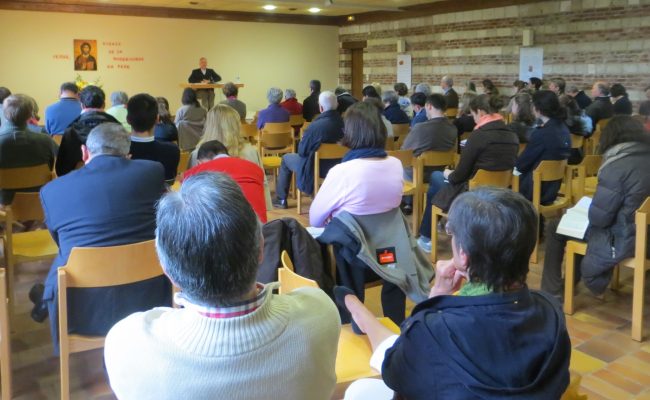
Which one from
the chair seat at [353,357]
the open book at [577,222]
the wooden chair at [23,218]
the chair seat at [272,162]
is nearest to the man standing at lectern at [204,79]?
the chair seat at [272,162]

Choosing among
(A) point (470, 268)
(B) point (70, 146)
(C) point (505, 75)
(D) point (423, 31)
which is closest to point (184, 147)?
(B) point (70, 146)

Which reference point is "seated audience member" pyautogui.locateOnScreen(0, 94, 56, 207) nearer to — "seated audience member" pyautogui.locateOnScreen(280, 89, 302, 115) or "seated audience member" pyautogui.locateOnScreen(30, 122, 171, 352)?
"seated audience member" pyautogui.locateOnScreen(30, 122, 171, 352)

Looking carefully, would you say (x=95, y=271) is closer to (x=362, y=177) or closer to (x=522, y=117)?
(x=362, y=177)

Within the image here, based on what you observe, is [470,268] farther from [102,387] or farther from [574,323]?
[574,323]

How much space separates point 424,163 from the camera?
5.44m

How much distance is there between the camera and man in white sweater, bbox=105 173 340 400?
1.21m

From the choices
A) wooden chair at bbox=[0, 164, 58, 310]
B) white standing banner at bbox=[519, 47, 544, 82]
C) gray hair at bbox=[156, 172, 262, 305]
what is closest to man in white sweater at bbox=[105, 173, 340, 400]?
gray hair at bbox=[156, 172, 262, 305]

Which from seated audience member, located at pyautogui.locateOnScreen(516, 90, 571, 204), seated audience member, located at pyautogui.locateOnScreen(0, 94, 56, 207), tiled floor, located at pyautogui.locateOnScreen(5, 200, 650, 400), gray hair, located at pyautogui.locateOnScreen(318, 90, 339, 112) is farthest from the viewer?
gray hair, located at pyautogui.locateOnScreen(318, 90, 339, 112)

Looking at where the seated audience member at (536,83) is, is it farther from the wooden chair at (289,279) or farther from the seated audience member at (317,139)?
the wooden chair at (289,279)

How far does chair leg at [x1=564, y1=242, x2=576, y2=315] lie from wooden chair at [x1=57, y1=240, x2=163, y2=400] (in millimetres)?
2567

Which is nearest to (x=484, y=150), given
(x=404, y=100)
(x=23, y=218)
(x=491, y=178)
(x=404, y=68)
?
(x=491, y=178)

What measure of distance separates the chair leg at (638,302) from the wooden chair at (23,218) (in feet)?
10.9

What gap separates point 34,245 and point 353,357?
2.36 metres

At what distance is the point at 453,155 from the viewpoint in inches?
222
